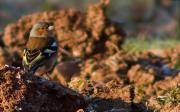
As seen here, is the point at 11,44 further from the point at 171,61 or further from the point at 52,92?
the point at 52,92

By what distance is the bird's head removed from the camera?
31.1ft

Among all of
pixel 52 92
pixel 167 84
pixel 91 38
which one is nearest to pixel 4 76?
pixel 52 92

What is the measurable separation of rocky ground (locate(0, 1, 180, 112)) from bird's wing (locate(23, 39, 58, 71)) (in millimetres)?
279

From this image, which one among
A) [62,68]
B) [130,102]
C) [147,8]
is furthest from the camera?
[147,8]

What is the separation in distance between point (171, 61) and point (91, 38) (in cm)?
133

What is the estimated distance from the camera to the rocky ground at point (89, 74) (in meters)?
4.91

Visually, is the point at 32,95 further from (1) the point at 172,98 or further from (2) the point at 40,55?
(2) the point at 40,55

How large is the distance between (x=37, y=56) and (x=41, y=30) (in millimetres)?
892

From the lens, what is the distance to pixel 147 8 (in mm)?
23938

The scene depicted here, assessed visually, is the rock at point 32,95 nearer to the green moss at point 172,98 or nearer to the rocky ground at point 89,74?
the rocky ground at point 89,74

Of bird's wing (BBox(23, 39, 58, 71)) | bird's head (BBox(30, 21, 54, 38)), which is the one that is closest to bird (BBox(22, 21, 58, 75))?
bird's wing (BBox(23, 39, 58, 71))

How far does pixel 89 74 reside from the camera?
850 cm

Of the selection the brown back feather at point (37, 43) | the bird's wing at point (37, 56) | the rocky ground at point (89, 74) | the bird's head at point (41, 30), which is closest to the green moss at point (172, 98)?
→ the rocky ground at point (89, 74)

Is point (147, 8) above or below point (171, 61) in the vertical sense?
above
